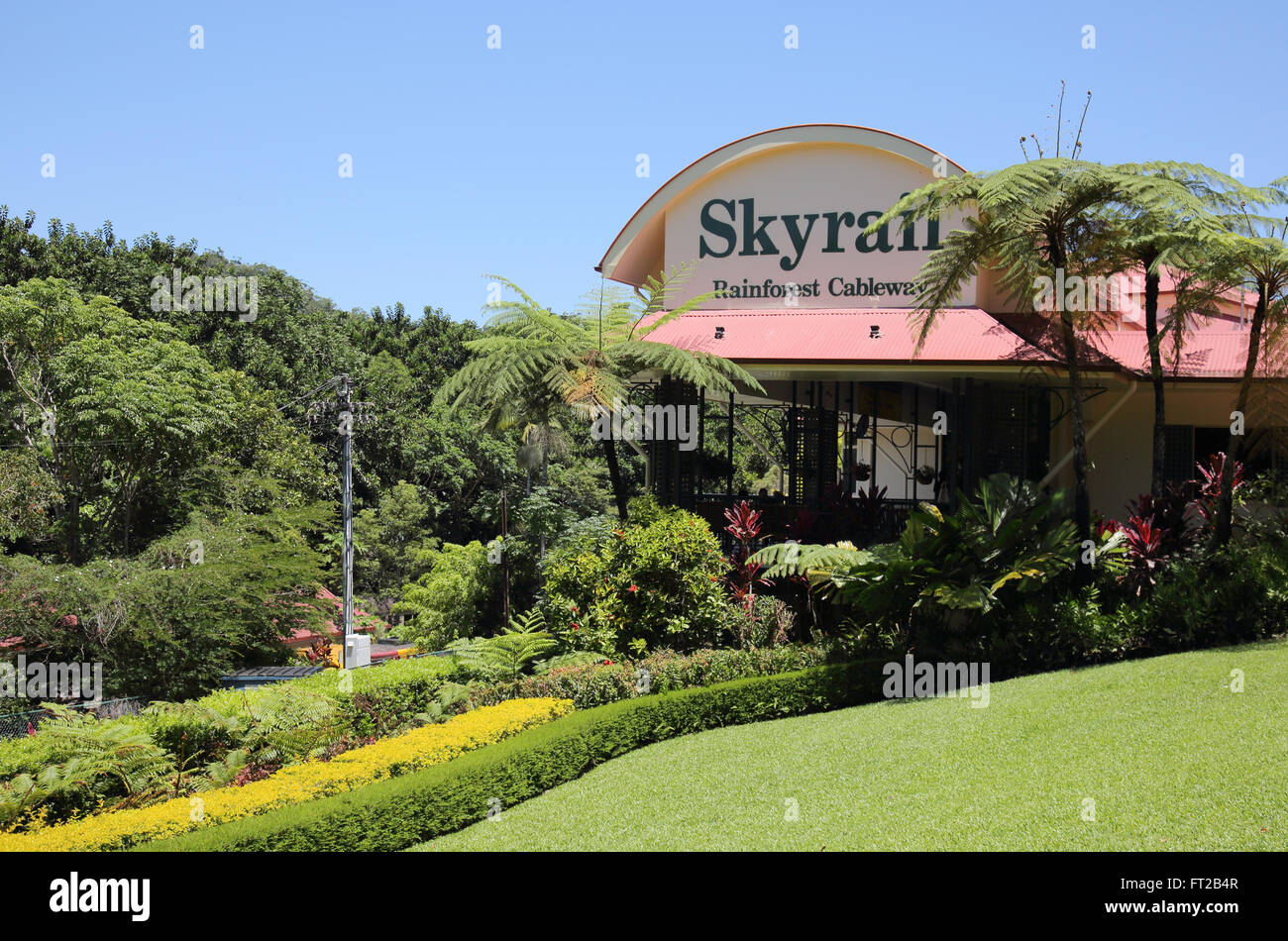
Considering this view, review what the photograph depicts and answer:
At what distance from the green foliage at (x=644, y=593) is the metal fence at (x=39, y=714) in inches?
223

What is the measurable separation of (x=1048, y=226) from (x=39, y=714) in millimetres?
15723

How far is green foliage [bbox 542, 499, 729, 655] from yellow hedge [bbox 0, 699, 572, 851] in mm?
2508

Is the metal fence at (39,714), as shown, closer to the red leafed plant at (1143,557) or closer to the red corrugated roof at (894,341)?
the red corrugated roof at (894,341)

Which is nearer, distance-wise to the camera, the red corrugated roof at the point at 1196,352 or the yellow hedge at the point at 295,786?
the yellow hedge at the point at 295,786

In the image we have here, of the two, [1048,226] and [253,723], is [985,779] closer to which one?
[253,723]


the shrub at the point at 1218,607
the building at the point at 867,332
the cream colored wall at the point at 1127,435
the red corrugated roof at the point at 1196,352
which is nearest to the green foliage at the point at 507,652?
the building at the point at 867,332

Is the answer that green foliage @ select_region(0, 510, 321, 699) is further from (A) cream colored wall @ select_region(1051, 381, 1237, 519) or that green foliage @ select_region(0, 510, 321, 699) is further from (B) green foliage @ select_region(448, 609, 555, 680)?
(A) cream colored wall @ select_region(1051, 381, 1237, 519)

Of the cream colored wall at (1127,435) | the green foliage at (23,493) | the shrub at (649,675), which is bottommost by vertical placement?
the shrub at (649,675)

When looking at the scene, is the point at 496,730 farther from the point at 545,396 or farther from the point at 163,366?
the point at 163,366

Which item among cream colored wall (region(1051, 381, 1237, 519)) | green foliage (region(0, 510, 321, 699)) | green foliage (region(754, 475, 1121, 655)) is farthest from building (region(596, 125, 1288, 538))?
green foliage (region(0, 510, 321, 699))

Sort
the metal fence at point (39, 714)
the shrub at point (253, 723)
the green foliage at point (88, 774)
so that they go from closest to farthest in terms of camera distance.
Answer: the green foliage at point (88, 774) → the shrub at point (253, 723) → the metal fence at point (39, 714)

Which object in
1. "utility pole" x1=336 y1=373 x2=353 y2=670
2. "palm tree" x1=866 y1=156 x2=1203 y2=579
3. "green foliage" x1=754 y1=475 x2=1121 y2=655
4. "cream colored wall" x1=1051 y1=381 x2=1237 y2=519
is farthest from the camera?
"utility pole" x1=336 y1=373 x2=353 y2=670

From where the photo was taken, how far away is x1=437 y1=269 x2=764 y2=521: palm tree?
48.3 feet

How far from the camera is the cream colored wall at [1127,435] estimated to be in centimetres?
1750
